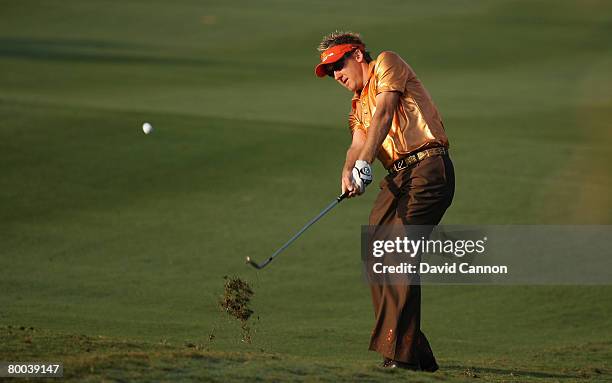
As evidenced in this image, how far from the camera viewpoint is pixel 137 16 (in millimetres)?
49750

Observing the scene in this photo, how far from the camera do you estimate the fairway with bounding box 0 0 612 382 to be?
372 inches

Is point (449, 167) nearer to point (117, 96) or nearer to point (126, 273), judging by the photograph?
point (126, 273)

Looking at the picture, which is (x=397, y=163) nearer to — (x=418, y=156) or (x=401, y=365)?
(x=418, y=156)

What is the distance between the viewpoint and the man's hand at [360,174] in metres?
7.67

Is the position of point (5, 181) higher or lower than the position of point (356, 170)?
higher

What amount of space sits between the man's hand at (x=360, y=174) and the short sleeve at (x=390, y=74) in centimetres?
50

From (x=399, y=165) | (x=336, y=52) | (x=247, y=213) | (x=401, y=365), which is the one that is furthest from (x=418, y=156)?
(x=247, y=213)

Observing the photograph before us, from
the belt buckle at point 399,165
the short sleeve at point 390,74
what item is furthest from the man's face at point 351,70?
the belt buckle at point 399,165

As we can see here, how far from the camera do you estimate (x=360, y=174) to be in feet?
25.3

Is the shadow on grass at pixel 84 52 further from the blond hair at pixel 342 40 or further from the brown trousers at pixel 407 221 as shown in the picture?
the brown trousers at pixel 407 221

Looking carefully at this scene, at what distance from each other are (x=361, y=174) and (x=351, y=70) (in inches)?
31.4

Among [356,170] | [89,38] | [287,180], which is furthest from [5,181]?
[89,38]

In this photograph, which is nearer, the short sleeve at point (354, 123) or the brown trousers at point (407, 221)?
the brown trousers at point (407, 221)

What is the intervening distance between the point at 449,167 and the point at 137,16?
4317cm
